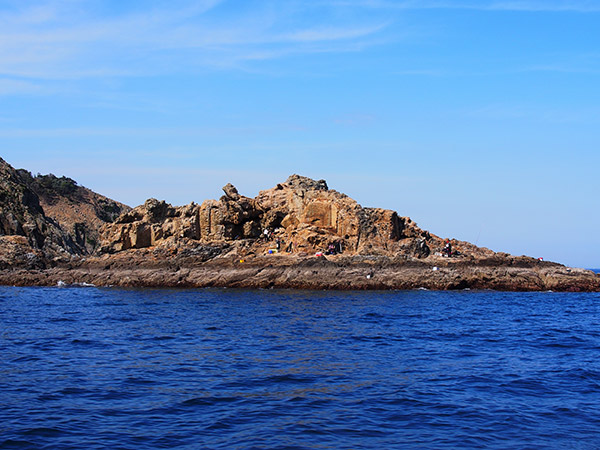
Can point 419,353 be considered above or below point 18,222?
below

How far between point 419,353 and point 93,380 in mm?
9440

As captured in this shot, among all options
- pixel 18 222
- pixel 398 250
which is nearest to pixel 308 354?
pixel 398 250

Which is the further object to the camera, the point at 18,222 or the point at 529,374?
the point at 18,222

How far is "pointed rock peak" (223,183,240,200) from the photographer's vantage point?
5484cm

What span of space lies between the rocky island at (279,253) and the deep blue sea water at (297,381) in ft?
61.1

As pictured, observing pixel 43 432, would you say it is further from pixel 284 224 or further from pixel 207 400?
pixel 284 224

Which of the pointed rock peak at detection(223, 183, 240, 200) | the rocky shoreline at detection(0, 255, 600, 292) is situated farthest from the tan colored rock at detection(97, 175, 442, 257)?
the rocky shoreline at detection(0, 255, 600, 292)

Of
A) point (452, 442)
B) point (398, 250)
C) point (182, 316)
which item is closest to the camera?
point (452, 442)

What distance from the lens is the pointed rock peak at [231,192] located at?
5484 centimetres

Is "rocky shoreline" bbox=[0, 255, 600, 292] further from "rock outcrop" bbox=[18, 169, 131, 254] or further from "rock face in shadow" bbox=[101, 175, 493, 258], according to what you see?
"rock outcrop" bbox=[18, 169, 131, 254]

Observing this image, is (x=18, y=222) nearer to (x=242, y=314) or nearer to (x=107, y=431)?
(x=242, y=314)

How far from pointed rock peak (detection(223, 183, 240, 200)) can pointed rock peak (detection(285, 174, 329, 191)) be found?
5921 millimetres

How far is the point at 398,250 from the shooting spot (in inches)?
1949

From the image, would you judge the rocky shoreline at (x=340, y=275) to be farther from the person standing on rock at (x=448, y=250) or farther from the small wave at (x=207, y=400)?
the small wave at (x=207, y=400)
